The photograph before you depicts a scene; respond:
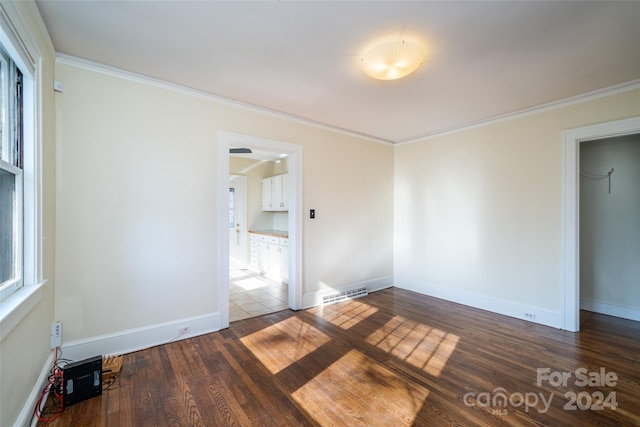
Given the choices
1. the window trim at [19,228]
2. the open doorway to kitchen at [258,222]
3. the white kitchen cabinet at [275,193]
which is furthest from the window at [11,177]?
the white kitchen cabinet at [275,193]

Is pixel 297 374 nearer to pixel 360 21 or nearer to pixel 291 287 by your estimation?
pixel 291 287

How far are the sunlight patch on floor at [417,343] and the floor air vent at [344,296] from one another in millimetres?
950

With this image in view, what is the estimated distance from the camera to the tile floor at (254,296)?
3734 mm

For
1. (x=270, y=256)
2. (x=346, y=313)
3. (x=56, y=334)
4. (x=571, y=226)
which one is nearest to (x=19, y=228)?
(x=56, y=334)

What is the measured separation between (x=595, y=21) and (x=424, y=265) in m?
3.46

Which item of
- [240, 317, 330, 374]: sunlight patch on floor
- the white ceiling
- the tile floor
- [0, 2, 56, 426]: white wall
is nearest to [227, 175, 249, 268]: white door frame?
the tile floor

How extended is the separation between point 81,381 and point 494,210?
4571 millimetres

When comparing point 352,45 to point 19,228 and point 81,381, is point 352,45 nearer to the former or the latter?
point 19,228

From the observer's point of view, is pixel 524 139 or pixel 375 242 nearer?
pixel 524 139

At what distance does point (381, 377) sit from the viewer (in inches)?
89.4

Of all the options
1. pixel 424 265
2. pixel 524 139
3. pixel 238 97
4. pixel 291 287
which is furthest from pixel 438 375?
pixel 238 97

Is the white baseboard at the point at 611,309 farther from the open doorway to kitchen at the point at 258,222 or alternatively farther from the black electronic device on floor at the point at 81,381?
the black electronic device on floor at the point at 81,381

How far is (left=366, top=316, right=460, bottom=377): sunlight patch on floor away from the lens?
2510mm

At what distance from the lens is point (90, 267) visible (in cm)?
243
